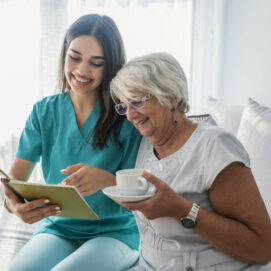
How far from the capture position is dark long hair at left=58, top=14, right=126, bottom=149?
134 cm

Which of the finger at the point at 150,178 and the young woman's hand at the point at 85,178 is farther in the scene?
the young woman's hand at the point at 85,178

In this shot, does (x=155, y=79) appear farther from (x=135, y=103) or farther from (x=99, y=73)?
(x=99, y=73)

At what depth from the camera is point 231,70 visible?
2350 mm

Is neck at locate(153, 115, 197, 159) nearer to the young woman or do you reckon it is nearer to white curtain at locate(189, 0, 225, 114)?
the young woman

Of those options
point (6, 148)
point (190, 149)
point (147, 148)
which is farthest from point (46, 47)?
point (190, 149)

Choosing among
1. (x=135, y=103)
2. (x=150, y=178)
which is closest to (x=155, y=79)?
(x=135, y=103)

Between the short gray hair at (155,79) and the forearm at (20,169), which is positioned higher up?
the short gray hair at (155,79)

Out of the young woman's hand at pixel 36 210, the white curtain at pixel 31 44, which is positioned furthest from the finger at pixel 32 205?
the white curtain at pixel 31 44

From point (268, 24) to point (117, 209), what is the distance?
1.23 m

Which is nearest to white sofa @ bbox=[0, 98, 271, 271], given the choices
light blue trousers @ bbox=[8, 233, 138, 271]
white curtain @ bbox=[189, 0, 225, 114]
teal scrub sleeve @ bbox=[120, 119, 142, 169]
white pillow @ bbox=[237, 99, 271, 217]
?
white pillow @ bbox=[237, 99, 271, 217]

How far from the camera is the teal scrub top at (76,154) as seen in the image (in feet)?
4.50

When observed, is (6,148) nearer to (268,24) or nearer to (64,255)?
(64,255)

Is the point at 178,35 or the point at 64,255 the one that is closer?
the point at 64,255

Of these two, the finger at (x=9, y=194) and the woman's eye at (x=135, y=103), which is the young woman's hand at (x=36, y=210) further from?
the woman's eye at (x=135, y=103)
